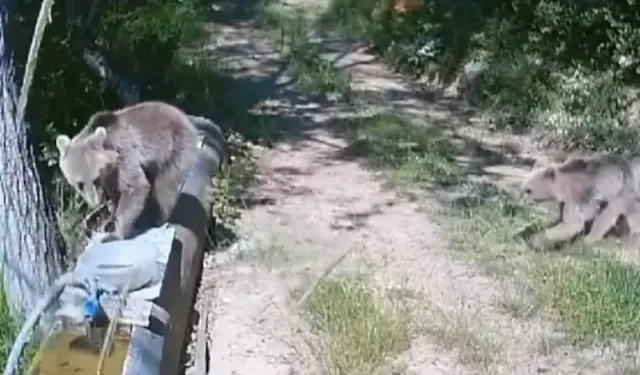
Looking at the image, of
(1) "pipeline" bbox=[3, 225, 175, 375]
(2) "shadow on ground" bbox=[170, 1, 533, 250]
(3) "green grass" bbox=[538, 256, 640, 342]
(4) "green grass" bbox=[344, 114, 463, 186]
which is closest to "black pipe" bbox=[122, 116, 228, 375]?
(1) "pipeline" bbox=[3, 225, 175, 375]

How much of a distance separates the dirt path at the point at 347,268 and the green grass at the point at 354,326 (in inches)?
3.5

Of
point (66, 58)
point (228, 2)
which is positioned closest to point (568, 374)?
point (66, 58)

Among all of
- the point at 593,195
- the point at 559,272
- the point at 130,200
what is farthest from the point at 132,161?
the point at 593,195

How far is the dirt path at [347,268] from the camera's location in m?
6.04

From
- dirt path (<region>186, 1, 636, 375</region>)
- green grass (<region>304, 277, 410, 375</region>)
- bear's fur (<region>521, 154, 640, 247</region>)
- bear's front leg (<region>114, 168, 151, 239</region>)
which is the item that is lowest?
dirt path (<region>186, 1, 636, 375</region>)

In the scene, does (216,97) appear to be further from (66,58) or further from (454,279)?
(454,279)

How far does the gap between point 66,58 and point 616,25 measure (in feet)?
17.2

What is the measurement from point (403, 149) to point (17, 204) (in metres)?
4.51

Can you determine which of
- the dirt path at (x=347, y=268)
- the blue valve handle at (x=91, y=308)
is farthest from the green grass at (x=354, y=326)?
the blue valve handle at (x=91, y=308)

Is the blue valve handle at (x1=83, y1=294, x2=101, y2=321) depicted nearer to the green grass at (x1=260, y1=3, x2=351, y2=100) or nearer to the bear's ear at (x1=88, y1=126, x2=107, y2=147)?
the bear's ear at (x1=88, y1=126, x2=107, y2=147)

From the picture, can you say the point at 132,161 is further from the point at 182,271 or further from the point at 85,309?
the point at 85,309

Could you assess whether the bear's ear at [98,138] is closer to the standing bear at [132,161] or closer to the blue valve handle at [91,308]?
the standing bear at [132,161]

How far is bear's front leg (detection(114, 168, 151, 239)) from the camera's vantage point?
21.6 feet

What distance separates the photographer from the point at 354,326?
240 inches
